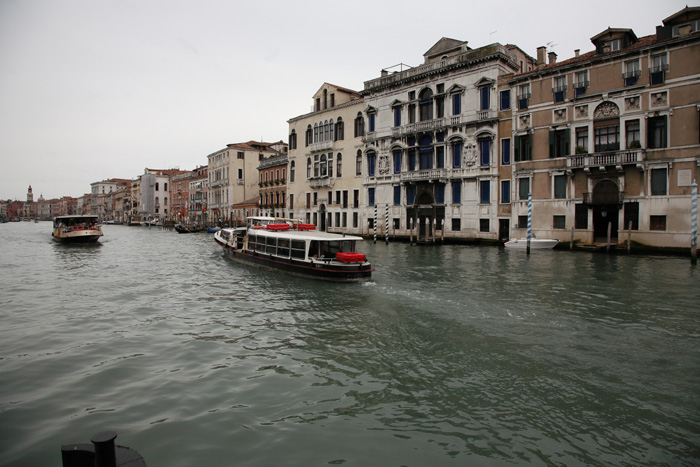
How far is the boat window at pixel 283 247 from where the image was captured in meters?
15.7

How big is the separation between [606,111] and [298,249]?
19.2 m

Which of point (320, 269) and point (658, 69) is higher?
point (658, 69)

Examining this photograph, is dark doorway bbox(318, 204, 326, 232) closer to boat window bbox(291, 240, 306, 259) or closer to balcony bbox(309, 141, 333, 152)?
balcony bbox(309, 141, 333, 152)

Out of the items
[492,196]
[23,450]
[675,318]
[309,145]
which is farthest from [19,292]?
[309,145]

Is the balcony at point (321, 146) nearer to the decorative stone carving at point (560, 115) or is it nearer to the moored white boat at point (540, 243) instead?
the decorative stone carving at point (560, 115)

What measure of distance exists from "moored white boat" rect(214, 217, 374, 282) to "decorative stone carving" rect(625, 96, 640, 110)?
1772 centimetres

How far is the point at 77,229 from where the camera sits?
1278 inches

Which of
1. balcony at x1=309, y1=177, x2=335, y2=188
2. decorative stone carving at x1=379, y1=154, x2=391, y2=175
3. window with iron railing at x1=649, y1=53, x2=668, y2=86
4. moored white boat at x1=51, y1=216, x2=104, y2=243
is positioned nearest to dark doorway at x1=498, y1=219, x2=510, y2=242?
decorative stone carving at x1=379, y1=154, x2=391, y2=175

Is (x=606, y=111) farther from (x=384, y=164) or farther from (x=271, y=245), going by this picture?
(x=271, y=245)

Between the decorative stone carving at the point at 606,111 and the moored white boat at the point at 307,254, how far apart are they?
1730 cm

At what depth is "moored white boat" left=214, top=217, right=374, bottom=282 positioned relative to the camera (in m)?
13.4

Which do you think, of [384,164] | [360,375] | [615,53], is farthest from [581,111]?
[360,375]

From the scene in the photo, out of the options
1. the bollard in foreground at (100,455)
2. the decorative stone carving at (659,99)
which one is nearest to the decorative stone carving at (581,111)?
the decorative stone carving at (659,99)

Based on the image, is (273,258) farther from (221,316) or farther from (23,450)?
(23,450)
